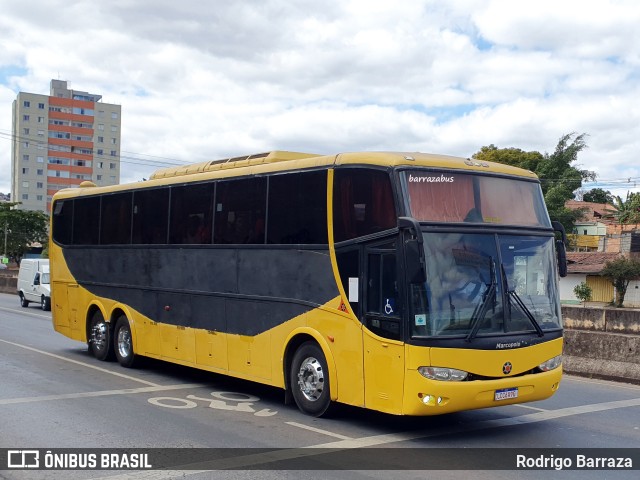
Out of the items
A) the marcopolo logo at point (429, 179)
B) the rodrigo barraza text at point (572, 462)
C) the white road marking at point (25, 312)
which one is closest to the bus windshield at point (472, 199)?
the marcopolo logo at point (429, 179)

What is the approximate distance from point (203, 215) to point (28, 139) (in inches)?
5357

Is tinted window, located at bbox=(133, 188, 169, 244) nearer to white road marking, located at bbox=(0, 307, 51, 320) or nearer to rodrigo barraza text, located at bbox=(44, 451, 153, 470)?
rodrigo barraza text, located at bbox=(44, 451, 153, 470)

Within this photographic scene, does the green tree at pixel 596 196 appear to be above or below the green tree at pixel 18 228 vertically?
above

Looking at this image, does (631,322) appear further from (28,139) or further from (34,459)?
(28,139)

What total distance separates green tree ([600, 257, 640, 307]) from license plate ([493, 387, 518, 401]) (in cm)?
4198

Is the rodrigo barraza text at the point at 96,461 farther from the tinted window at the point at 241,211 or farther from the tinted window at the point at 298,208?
the tinted window at the point at 241,211

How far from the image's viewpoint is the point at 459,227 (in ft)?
30.0

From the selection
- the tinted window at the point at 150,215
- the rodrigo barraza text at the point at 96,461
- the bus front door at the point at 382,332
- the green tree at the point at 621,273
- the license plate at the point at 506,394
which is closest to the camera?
the rodrigo barraza text at the point at 96,461

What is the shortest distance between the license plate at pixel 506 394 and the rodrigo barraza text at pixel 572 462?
84cm

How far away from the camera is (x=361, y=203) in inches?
380

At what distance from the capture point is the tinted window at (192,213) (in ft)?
41.4

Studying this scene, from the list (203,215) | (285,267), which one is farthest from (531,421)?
(203,215)

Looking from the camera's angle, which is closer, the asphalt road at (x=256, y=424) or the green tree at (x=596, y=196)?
the asphalt road at (x=256, y=424)

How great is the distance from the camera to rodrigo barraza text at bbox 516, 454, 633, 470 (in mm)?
7961
